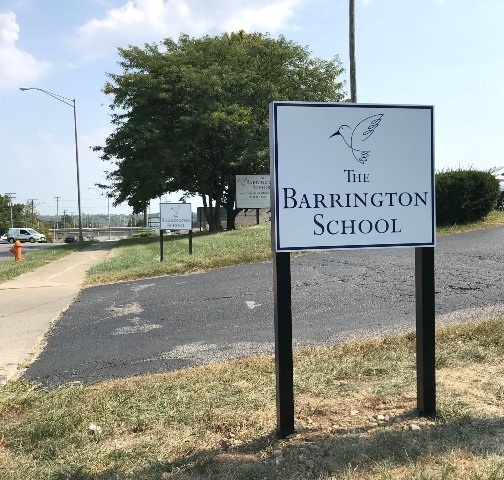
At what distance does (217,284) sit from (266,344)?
437cm

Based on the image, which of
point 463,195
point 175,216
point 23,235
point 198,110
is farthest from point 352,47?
point 23,235

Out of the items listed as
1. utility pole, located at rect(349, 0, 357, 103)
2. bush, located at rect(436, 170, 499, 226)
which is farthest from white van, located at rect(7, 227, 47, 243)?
bush, located at rect(436, 170, 499, 226)

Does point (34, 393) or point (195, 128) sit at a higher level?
point (195, 128)

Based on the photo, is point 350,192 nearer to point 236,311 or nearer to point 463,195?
point 236,311

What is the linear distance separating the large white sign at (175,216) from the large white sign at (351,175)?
12.2 m

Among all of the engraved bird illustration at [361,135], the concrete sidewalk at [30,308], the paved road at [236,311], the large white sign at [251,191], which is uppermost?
the large white sign at [251,191]

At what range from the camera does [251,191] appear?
1153 inches

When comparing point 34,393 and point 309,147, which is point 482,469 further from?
point 34,393

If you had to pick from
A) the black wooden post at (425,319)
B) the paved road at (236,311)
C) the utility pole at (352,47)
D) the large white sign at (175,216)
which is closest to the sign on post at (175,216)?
the large white sign at (175,216)

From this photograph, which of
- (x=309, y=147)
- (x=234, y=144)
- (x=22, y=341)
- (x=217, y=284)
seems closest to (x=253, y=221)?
(x=234, y=144)

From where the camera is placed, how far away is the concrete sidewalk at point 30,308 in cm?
596

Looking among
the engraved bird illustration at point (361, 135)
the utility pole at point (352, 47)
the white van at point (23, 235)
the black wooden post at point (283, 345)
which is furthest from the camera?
the white van at point (23, 235)

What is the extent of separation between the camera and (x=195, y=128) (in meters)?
29.3

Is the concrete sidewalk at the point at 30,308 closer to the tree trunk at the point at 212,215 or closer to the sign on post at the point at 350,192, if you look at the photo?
the sign on post at the point at 350,192
